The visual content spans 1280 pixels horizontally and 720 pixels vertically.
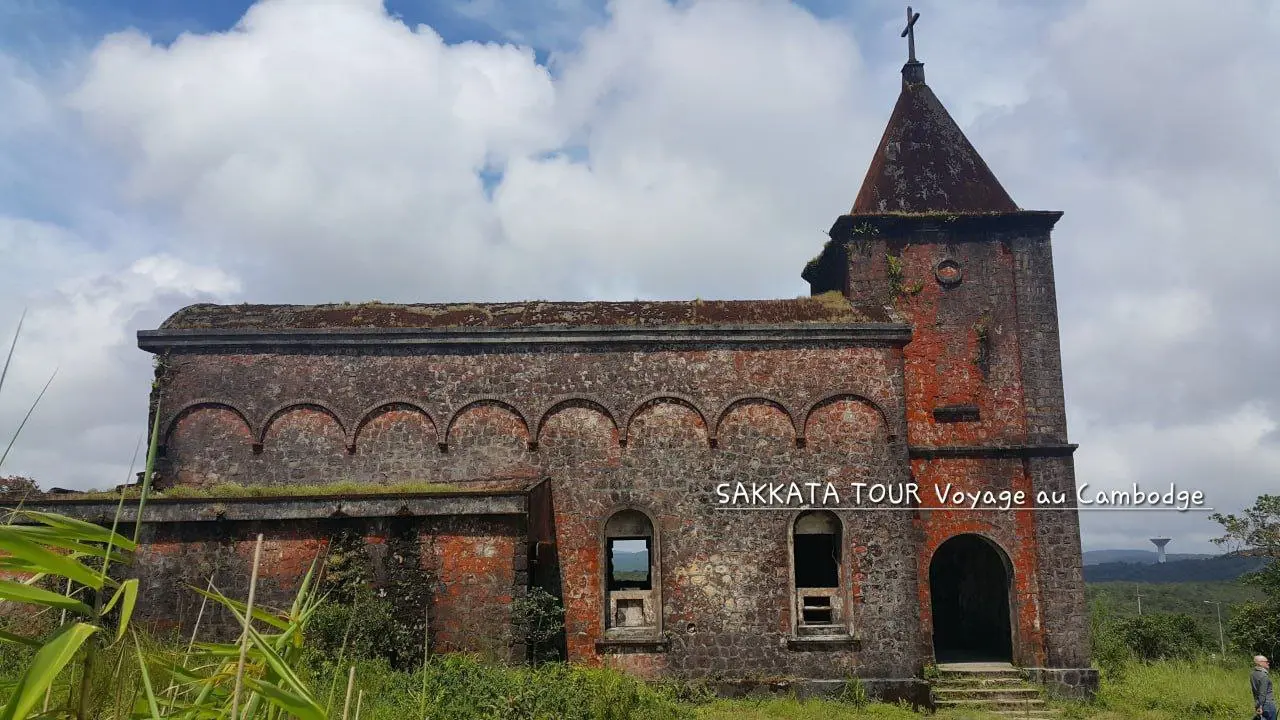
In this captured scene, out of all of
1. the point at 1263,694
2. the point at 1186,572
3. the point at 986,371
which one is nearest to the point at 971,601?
the point at 986,371

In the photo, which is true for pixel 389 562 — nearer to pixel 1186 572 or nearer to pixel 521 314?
pixel 521 314

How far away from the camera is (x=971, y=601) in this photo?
17812mm

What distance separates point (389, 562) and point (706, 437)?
5706mm

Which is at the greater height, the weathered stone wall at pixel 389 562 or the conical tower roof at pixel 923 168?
the conical tower roof at pixel 923 168

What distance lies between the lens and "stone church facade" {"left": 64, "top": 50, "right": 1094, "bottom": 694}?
14.1 metres

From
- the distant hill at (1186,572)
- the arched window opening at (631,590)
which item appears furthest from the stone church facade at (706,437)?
the distant hill at (1186,572)

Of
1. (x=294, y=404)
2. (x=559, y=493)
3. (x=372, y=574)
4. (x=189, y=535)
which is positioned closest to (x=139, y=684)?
(x=372, y=574)

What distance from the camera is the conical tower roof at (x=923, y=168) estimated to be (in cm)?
1719

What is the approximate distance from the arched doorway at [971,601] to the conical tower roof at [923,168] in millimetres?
6704

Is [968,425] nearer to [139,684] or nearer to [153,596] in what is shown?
[153,596]

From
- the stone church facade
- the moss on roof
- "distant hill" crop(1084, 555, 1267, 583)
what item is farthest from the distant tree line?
"distant hill" crop(1084, 555, 1267, 583)

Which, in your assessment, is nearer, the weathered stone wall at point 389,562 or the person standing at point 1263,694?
the person standing at point 1263,694

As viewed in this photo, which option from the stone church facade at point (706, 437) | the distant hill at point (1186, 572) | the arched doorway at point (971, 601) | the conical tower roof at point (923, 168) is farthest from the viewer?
the distant hill at point (1186, 572)

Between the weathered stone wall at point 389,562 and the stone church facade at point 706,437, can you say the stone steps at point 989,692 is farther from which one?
the weathered stone wall at point 389,562
